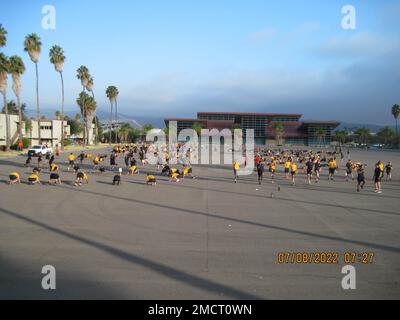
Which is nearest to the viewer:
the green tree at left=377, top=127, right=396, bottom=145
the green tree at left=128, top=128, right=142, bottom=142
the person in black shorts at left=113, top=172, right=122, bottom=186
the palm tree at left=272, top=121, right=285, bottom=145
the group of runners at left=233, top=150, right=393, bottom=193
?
the group of runners at left=233, top=150, right=393, bottom=193

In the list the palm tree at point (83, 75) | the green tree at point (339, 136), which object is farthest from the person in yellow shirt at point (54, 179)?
the green tree at point (339, 136)

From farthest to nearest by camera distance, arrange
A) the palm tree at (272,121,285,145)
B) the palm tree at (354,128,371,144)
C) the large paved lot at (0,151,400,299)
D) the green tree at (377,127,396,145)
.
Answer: the palm tree at (354,128,371,144), the green tree at (377,127,396,145), the palm tree at (272,121,285,145), the large paved lot at (0,151,400,299)

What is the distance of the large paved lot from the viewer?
596cm

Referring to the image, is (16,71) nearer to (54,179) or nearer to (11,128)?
(11,128)

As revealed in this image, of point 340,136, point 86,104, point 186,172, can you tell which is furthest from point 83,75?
point 340,136

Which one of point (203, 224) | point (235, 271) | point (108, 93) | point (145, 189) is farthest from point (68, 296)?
point (108, 93)

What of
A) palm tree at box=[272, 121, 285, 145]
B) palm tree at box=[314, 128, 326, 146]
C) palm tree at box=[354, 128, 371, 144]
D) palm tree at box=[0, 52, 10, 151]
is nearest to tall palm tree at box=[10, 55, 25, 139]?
palm tree at box=[0, 52, 10, 151]

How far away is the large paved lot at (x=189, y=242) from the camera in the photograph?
19.6ft

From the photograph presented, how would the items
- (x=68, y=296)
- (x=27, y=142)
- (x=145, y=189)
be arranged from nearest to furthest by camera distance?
1. (x=68, y=296)
2. (x=145, y=189)
3. (x=27, y=142)

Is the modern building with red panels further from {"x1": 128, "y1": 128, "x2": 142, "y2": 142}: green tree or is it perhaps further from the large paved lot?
the large paved lot

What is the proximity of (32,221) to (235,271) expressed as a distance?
682 cm

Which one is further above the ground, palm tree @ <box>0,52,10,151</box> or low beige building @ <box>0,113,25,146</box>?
palm tree @ <box>0,52,10,151</box>

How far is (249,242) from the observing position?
8648 mm

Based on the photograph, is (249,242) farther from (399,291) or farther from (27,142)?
(27,142)
